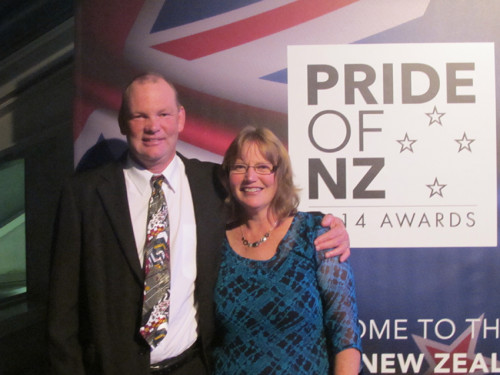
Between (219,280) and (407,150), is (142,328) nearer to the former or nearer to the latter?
(219,280)

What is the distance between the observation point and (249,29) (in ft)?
6.14

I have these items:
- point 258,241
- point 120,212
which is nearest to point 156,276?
point 120,212

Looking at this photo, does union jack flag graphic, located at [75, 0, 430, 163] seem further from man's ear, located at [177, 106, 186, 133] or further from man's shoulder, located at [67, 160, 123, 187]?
man's shoulder, located at [67, 160, 123, 187]

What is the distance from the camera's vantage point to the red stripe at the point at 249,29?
186 centimetres

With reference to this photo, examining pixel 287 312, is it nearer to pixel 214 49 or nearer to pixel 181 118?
pixel 181 118

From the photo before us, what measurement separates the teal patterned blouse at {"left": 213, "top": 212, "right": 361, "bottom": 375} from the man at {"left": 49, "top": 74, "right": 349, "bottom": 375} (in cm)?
9

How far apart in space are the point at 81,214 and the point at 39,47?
2184 mm

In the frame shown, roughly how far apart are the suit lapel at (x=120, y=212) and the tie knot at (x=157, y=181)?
10 centimetres

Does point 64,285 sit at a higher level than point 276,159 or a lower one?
lower

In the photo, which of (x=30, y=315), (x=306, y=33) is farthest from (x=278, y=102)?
(x=30, y=315)

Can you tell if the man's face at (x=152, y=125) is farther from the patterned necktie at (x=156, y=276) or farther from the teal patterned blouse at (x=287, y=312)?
the teal patterned blouse at (x=287, y=312)

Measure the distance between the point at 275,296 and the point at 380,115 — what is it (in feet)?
2.82

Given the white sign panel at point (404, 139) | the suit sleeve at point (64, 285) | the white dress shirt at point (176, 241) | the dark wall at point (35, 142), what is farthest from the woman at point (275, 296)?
the dark wall at point (35, 142)

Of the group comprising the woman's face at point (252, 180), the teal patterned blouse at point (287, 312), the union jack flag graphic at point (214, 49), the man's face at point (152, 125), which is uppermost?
the union jack flag graphic at point (214, 49)
